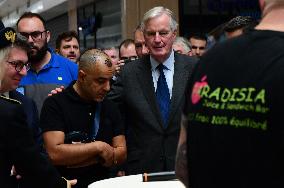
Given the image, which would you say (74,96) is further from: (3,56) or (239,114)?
(239,114)

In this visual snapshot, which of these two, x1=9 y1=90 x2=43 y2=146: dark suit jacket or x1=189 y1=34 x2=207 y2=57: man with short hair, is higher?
x1=189 y1=34 x2=207 y2=57: man with short hair

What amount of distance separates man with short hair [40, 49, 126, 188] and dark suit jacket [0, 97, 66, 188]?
0.63 m

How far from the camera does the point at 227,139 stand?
1592 millimetres

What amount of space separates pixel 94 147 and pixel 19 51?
69cm

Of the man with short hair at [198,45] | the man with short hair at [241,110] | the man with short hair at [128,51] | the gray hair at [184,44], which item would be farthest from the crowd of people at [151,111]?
the man with short hair at [198,45]

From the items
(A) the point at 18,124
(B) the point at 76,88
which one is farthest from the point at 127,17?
(A) the point at 18,124

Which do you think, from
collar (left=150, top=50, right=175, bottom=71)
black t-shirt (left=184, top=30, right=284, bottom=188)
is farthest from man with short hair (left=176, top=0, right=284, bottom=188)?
collar (left=150, top=50, right=175, bottom=71)

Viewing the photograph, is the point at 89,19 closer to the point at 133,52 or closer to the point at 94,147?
the point at 133,52

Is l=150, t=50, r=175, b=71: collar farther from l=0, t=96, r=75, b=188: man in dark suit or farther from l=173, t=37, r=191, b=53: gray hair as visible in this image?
l=173, t=37, r=191, b=53: gray hair

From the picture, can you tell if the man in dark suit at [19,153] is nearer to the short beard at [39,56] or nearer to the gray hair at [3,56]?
the gray hair at [3,56]

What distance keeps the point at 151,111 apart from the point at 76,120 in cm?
49

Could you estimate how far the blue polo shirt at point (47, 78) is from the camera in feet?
13.5

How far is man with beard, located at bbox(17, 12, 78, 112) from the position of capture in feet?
13.6

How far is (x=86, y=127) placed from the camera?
3316 millimetres
